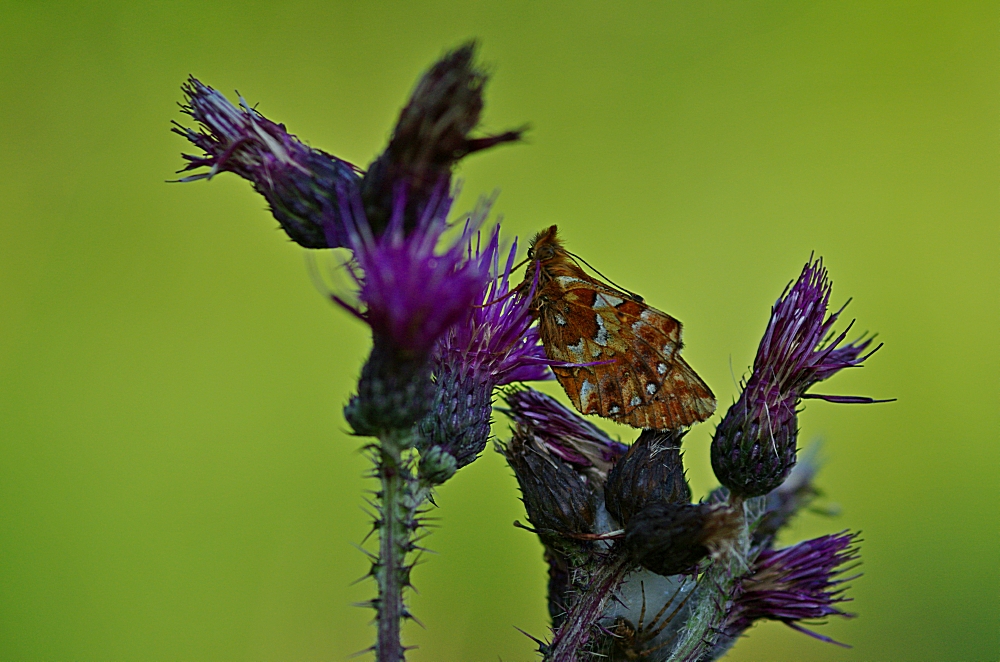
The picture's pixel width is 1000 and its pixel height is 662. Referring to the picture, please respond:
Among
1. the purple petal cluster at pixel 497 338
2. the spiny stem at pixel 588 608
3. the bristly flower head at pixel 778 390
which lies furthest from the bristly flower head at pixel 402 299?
the bristly flower head at pixel 778 390

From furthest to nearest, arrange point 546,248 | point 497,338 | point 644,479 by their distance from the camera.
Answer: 1. point 546,248
2. point 497,338
3. point 644,479

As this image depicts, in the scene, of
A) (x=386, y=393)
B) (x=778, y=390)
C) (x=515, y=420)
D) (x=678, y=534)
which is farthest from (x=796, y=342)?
(x=386, y=393)

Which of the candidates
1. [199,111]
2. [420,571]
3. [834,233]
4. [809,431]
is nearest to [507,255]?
[199,111]

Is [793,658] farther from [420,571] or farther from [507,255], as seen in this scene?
[507,255]

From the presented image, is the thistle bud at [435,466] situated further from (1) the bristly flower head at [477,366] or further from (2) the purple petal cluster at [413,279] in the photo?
(2) the purple petal cluster at [413,279]

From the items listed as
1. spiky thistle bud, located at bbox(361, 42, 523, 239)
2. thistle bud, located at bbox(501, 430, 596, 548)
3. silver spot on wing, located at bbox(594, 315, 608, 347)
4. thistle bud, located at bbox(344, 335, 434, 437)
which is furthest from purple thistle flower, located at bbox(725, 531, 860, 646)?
spiky thistle bud, located at bbox(361, 42, 523, 239)

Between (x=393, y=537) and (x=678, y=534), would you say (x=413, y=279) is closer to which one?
(x=393, y=537)

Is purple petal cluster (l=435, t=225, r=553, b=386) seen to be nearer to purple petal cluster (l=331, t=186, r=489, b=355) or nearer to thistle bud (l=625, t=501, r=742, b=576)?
purple petal cluster (l=331, t=186, r=489, b=355)
